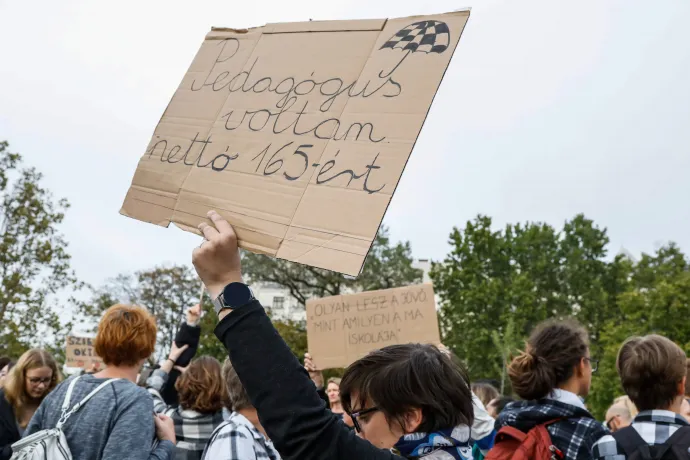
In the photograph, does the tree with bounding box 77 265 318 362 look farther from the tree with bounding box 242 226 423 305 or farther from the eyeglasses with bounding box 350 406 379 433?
the eyeglasses with bounding box 350 406 379 433

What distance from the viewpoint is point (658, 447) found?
3.45 metres

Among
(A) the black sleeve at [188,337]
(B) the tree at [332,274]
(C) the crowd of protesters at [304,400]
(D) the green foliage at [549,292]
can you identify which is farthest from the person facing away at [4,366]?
(B) the tree at [332,274]

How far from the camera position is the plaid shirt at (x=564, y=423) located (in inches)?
133

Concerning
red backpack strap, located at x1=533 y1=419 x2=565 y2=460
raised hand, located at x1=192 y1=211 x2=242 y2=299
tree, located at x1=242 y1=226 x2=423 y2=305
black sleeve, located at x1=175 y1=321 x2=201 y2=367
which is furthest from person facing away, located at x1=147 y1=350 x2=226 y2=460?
tree, located at x1=242 y1=226 x2=423 y2=305

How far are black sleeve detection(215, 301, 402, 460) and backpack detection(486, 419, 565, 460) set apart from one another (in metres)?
1.88

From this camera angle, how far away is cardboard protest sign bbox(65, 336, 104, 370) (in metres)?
9.80

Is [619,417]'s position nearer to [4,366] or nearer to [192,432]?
[192,432]

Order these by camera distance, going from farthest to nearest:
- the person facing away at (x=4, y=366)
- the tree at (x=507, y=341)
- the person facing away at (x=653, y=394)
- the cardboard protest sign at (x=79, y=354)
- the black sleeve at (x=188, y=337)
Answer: the tree at (x=507, y=341), the cardboard protest sign at (x=79, y=354), the person facing away at (x=4, y=366), the black sleeve at (x=188, y=337), the person facing away at (x=653, y=394)

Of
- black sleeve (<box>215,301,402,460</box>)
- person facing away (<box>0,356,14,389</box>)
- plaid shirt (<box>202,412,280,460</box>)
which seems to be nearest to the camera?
black sleeve (<box>215,301,402,460</box>)

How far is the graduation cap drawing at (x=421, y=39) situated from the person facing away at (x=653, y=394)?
231 cm

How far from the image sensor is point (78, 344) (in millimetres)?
9938

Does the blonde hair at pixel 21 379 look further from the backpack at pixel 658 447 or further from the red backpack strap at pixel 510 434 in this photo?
the backpack at pixel 658 447

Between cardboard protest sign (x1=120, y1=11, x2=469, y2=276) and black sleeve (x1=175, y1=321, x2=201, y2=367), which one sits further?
black sleeve (x1=175, y1=321, x2=201, y2=367)

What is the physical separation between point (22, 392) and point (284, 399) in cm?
415
